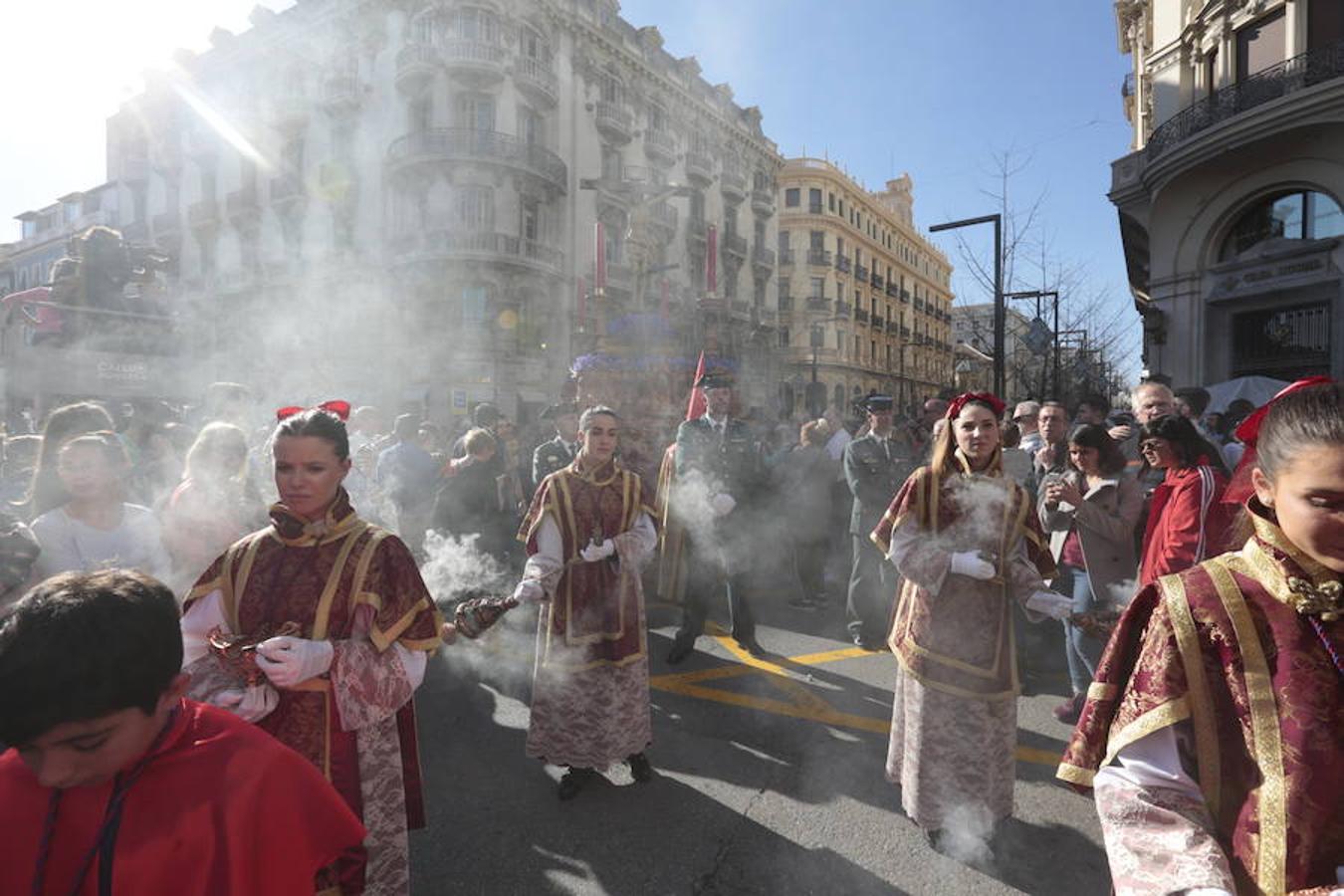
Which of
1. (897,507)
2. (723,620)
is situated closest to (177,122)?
(723,620)

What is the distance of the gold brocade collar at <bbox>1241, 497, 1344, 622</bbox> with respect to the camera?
3.74 ft

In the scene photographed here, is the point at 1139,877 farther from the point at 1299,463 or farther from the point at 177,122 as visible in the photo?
the point at 177,122

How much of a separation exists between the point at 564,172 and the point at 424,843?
84.9 feet

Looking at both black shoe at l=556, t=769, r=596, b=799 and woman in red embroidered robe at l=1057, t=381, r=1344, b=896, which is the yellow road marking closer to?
black shoe at l=556, t=769, r=596, b=799

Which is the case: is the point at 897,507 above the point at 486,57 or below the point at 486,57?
below

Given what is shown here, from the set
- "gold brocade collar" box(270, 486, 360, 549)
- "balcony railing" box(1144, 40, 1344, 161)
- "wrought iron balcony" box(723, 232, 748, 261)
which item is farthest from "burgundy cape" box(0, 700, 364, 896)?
"wrought iron balcony" box(723, 232, 748, 261)

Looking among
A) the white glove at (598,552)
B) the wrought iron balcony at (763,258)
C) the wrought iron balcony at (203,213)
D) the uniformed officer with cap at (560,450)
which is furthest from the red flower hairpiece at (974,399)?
the wrought iron balcony at (203,213)

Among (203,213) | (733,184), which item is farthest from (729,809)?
(203,213)

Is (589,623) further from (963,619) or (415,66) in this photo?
(415,66)

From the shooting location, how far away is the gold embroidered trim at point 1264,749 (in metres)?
1.14

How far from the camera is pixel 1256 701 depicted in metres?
1.19

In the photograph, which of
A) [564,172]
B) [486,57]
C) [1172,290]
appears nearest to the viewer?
[1172,290]

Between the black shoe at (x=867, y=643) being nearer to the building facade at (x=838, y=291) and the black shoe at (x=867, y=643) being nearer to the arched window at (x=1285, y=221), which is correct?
the arched window at (x=1285, y=221)

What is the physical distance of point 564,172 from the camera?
84.9 feet
